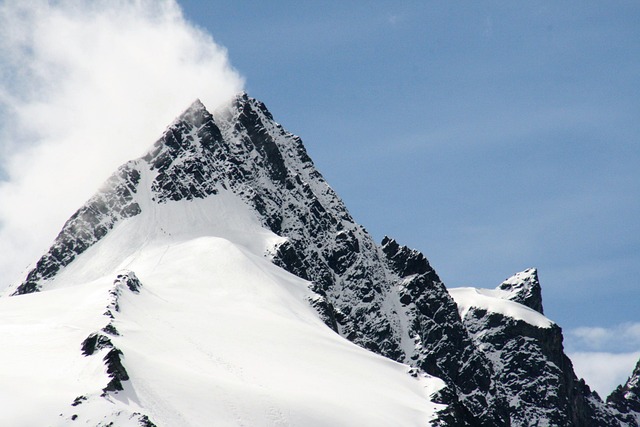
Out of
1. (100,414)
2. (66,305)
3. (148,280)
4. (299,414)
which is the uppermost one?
(148,280)

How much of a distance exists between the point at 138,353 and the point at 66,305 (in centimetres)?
3208

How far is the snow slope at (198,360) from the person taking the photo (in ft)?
312

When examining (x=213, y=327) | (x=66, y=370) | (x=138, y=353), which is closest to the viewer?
(x=66, y=370)

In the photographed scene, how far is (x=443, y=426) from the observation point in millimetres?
125562

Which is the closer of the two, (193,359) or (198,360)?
(193,359)

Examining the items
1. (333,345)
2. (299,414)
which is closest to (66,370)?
(299,414)

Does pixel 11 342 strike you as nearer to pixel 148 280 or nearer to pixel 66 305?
pixel 66 305

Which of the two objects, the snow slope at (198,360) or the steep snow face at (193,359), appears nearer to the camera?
the snow slope at (198,360)

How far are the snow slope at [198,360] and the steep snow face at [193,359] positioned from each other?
7.4 inches

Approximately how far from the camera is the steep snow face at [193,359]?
95375 millimetres

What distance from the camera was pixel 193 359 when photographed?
118 metres

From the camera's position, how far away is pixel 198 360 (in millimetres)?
118250

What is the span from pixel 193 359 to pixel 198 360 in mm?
553

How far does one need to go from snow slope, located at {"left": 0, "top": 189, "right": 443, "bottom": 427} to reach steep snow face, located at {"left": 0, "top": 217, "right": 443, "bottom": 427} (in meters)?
0.19
